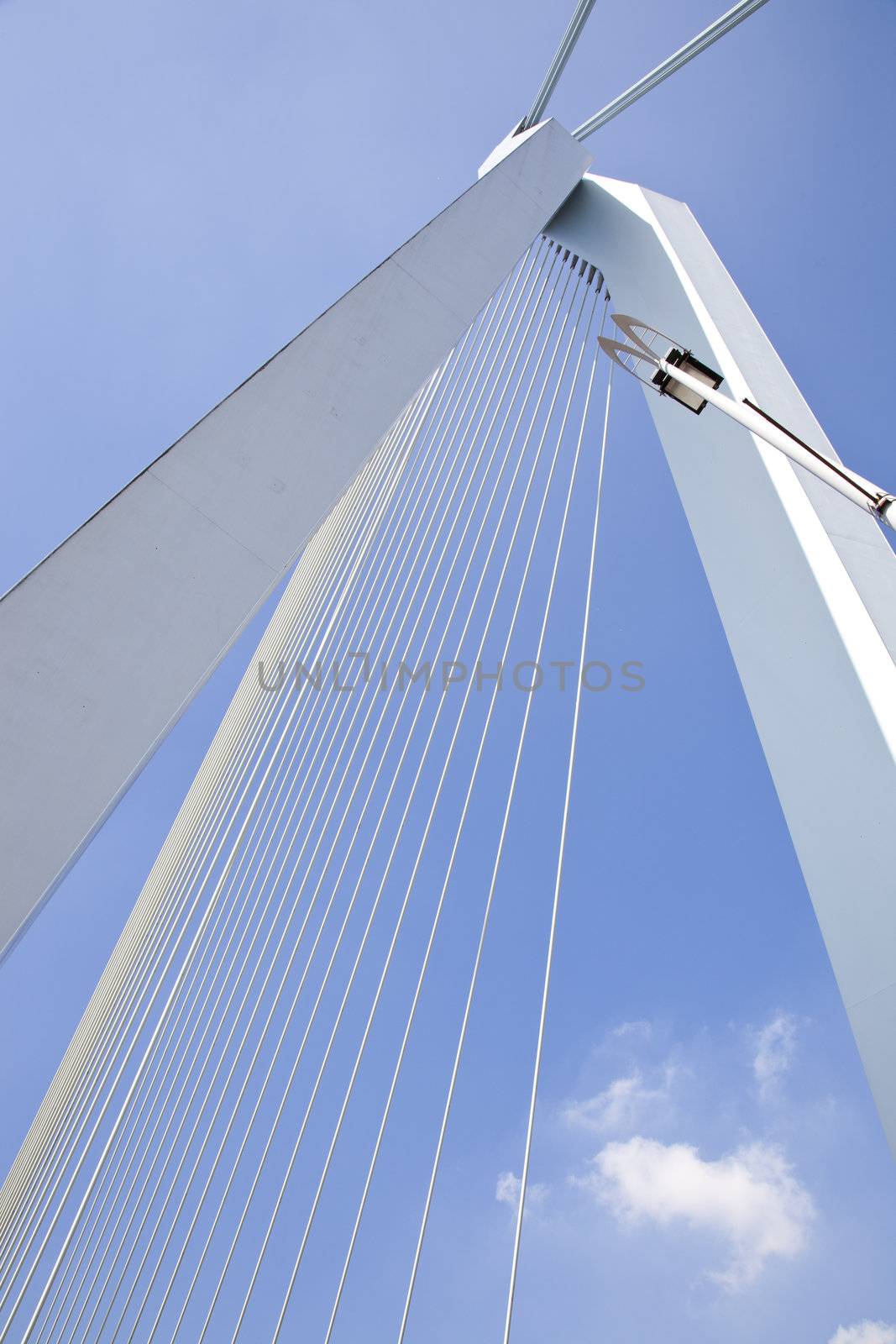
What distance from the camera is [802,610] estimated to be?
11.7ft

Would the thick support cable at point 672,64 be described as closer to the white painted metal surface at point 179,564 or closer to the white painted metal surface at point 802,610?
the white painted metal surface at point 802,610

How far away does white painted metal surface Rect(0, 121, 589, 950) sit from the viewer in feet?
7.36

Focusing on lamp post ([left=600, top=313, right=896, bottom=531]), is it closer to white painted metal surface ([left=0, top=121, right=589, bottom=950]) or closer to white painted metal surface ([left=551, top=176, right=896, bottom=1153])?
white painted metal surface ([left=0, top=121, right=589, bottom=950])

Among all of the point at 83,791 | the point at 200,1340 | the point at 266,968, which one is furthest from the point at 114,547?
the point at 200,1340

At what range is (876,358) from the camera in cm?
766

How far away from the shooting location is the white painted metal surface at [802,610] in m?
3.06

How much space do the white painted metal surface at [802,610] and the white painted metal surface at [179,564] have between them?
145cm

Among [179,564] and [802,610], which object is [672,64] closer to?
[802,610]

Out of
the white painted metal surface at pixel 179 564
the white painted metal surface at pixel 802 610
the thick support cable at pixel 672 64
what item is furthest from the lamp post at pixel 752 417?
the thick support cable at pixel 672 64

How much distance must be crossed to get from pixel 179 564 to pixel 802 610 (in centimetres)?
245

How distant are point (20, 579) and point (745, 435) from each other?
10.3ft

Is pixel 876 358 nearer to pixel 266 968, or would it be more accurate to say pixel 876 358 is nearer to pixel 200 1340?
pixel 266 968

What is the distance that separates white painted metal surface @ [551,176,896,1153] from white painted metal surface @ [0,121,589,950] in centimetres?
145

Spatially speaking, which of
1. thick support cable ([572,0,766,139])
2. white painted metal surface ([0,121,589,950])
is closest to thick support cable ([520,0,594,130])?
thick support cable ([572,0,766,139])
